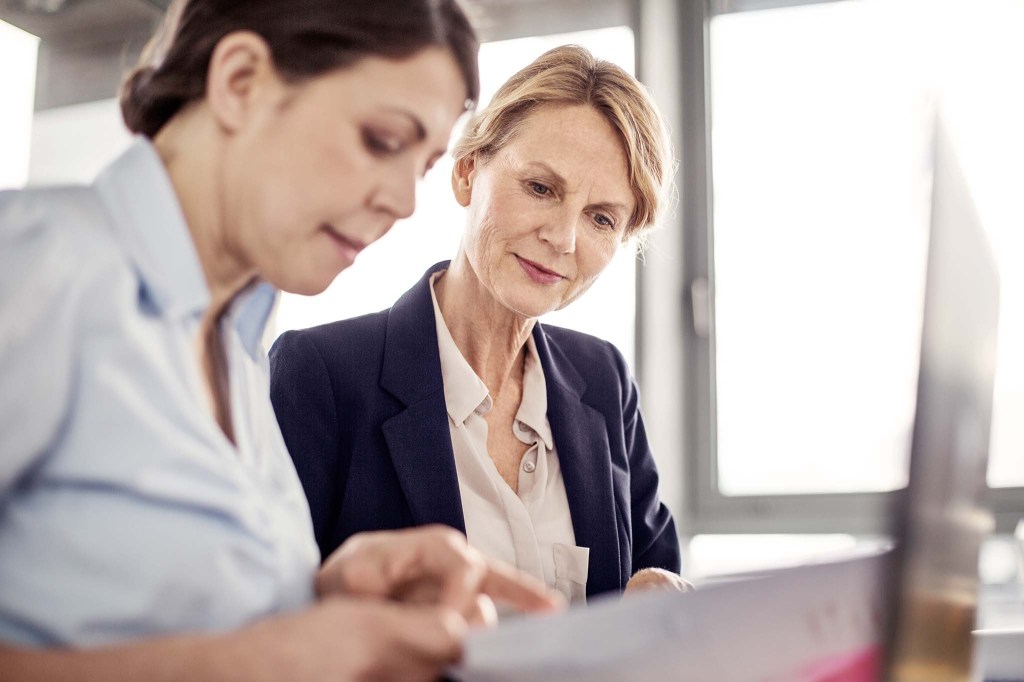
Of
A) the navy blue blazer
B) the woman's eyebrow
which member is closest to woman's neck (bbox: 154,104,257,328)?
the woman's eyebrow

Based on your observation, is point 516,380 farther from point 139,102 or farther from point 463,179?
point 139,102

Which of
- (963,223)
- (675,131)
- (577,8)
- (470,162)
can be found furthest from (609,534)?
(577,8)

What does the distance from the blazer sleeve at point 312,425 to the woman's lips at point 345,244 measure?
0.58m

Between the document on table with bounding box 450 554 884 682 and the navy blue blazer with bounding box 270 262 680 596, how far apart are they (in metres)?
0.72

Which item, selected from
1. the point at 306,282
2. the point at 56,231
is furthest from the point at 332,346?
the point at 56,231

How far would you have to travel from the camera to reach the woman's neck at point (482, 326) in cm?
139

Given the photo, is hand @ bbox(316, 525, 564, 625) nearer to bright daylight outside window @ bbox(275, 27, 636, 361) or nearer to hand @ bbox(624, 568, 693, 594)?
hand @ bbox(624, 568, 693, 594)

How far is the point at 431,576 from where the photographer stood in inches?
25.0

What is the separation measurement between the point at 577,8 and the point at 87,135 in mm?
1563

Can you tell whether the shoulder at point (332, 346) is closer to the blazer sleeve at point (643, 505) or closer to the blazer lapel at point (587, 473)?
the blazer lapel at point (587, 473)

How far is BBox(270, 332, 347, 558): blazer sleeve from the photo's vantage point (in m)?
1.17

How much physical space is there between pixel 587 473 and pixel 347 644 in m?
0.85

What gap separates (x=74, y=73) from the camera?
1.62 meters

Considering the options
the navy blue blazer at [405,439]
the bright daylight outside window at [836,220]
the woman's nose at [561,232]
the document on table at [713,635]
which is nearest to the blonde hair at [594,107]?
the woman's nose at [561,232]
